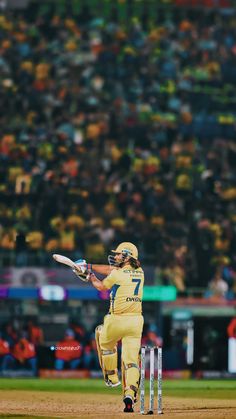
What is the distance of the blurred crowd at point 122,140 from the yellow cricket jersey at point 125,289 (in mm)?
14009

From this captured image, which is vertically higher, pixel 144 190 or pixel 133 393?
pixel 144 190

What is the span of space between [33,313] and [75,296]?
1112 millimetres

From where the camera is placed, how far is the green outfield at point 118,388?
22111mm

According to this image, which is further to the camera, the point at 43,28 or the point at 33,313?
the point at 43,28

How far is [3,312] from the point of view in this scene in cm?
2947

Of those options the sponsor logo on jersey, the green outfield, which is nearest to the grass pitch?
the green outfield

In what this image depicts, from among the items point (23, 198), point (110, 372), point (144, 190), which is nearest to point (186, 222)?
point (144, 190)

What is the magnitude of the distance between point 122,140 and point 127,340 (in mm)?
20411

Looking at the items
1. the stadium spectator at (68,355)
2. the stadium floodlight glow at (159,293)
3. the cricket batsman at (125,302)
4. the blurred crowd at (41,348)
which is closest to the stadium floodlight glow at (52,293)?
the blurred crowd at (41,348)

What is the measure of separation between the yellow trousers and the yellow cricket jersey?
11 cm

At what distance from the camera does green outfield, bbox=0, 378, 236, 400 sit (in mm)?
22111

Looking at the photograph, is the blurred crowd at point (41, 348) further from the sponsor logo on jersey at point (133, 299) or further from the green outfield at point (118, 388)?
the sponsor logo on jersey at point (133, 299)

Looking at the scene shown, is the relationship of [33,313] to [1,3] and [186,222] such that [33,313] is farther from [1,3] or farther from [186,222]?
[1,3]

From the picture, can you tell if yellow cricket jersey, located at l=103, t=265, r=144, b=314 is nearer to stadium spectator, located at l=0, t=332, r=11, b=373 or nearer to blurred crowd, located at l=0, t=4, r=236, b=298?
stadium spectator, located at l=0, t=332, r=11, b=373
